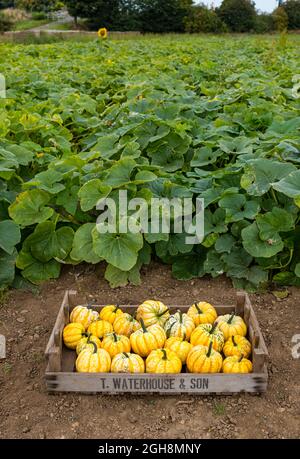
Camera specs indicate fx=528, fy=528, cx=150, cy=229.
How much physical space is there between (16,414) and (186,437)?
87cm

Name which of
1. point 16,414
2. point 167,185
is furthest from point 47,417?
point 167,185

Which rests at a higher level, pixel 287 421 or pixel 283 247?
pixel 283 247

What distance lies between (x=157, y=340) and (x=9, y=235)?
Result: 1.40 m

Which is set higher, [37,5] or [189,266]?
[37,5]

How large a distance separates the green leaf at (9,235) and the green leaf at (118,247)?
589 millimetres

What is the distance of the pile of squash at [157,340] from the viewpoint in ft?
9.04

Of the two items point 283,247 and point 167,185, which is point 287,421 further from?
point 167,185

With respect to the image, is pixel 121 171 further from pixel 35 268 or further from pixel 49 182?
pixel 35 268

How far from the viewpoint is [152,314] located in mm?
3092

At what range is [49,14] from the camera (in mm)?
55188

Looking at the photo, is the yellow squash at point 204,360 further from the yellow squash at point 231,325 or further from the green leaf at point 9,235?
the green leaf at point 9,235

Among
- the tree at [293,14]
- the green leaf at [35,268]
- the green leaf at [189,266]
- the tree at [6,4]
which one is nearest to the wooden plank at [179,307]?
the green leaf at [189,266]

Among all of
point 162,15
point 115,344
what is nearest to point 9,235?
point 115,344

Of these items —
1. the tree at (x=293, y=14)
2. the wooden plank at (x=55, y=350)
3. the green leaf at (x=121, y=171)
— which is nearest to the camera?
the wooden plank at (x=55, y=350)
